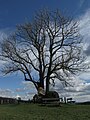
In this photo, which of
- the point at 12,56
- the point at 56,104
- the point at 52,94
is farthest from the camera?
the point at 12,56

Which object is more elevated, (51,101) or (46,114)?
(51,101)

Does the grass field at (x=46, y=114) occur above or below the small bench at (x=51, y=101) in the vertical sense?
below

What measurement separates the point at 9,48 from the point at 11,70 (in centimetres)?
362

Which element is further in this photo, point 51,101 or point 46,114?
point 51,101

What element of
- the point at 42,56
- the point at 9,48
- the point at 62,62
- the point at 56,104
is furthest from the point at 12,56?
the point at 56,104

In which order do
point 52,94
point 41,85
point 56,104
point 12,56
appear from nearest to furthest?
point 56,104 < point 52,94 < point 41,85 < point 12,56

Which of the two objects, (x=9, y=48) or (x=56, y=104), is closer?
(x=56, y=104)

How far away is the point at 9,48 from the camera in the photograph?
53.8m

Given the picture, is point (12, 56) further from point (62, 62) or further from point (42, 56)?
point (62, 62)

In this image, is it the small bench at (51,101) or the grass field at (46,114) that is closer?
the grass field at (46,114)

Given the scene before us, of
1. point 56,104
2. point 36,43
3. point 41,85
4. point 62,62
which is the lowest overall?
point 56,104

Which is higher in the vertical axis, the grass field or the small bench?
the small bench

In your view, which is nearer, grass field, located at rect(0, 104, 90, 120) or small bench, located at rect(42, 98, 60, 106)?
grass field, located at rect(0, 104, 90, 120)

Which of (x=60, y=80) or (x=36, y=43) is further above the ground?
(x=36, y=43)
